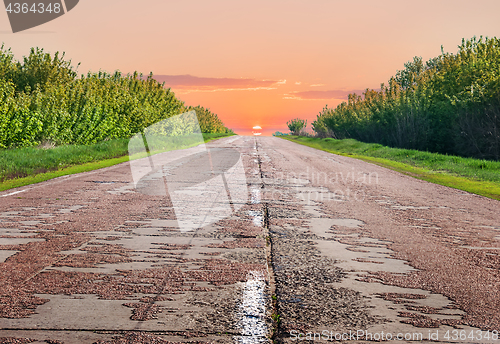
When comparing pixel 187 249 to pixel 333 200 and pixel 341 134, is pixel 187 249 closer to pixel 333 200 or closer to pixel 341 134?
pixel 333 200

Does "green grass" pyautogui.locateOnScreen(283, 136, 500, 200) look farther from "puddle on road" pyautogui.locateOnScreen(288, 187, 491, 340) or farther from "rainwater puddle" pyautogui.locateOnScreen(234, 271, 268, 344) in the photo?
"rainwater puddle" pyautogui.locateOnScreen(234, 271, 268, 344)

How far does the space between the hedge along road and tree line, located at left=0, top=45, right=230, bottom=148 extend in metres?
13.8

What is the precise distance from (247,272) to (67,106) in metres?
28.9

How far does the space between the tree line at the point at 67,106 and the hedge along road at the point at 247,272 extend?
45.2ft

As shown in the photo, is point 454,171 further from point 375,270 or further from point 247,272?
point 247,272

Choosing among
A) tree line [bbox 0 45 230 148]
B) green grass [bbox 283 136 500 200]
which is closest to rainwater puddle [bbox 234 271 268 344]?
green grass [bbox 283 136 500 200]

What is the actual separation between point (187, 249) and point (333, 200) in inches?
236

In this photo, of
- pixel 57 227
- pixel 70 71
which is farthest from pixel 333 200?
pixel 70 71

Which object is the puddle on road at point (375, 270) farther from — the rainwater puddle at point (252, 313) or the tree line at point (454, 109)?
the tree line at point (454, 109)

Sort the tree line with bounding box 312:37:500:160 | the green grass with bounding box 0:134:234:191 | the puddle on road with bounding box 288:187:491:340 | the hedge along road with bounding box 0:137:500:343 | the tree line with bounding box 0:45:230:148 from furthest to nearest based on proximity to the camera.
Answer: the tree line with bounding box 312:37:500:160, the tree line with bounding box 0:45:230:148, the green grass with bounding box 0:134:234:191, the puddle on road with bounding box 288:187:491:340, the hedge along road with bounding box 0:137:500:343

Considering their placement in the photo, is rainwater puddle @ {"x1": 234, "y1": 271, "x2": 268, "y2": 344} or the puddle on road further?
the puddle on road

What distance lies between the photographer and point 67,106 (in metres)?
31.0

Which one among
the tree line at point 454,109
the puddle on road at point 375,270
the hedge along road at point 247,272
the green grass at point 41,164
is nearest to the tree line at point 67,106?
the green grass at point 41,164

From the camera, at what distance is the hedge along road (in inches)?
153
